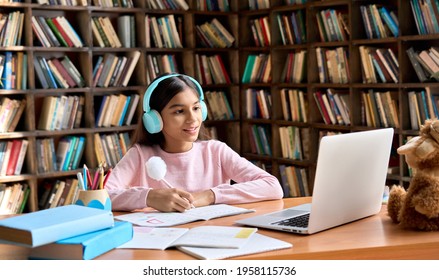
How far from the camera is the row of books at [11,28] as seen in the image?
423 cm

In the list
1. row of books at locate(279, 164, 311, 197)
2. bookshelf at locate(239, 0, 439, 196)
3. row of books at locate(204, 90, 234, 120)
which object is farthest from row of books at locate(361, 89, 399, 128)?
row of books at locate(204, 90, 234, 120)

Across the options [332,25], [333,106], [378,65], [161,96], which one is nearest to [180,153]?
[161,96]

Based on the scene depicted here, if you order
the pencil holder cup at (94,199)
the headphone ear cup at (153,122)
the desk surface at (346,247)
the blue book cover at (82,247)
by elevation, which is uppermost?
the headphone ear cup at (153,122)

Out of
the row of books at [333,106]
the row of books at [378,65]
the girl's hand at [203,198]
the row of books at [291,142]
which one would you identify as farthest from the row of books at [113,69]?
the girl's hand at [203,198]

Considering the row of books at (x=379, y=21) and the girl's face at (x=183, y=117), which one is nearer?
the girl's face at (x=183, y=117)

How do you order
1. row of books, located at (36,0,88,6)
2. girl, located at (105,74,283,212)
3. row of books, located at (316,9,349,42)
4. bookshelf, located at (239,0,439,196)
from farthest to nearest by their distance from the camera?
row of books, located at (316,9,349,42) < row of books, located at (36,0,88,6) < bookshelf, located at (239,0,439,196) < girl, located at (105,74,283,212)

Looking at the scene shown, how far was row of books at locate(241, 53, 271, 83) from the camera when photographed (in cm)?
516

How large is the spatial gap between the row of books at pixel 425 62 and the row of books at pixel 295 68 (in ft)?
3.09

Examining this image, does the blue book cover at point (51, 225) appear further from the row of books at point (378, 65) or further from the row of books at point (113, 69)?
the row of books at point (113, 69)

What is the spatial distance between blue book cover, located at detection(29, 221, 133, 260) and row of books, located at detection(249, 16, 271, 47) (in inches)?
141

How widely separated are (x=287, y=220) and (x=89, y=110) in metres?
2.88

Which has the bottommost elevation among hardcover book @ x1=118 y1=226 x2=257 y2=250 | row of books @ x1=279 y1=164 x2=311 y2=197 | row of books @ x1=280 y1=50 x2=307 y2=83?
row of books @ x1=279 y1=164 x2=311 y2=197

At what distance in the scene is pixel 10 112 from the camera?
431cm

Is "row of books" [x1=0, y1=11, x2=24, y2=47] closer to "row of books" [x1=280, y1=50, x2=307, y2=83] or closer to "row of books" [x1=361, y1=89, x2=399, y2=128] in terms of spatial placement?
"row of books" [x1=280, y1=50, x2=307, y2=83]
